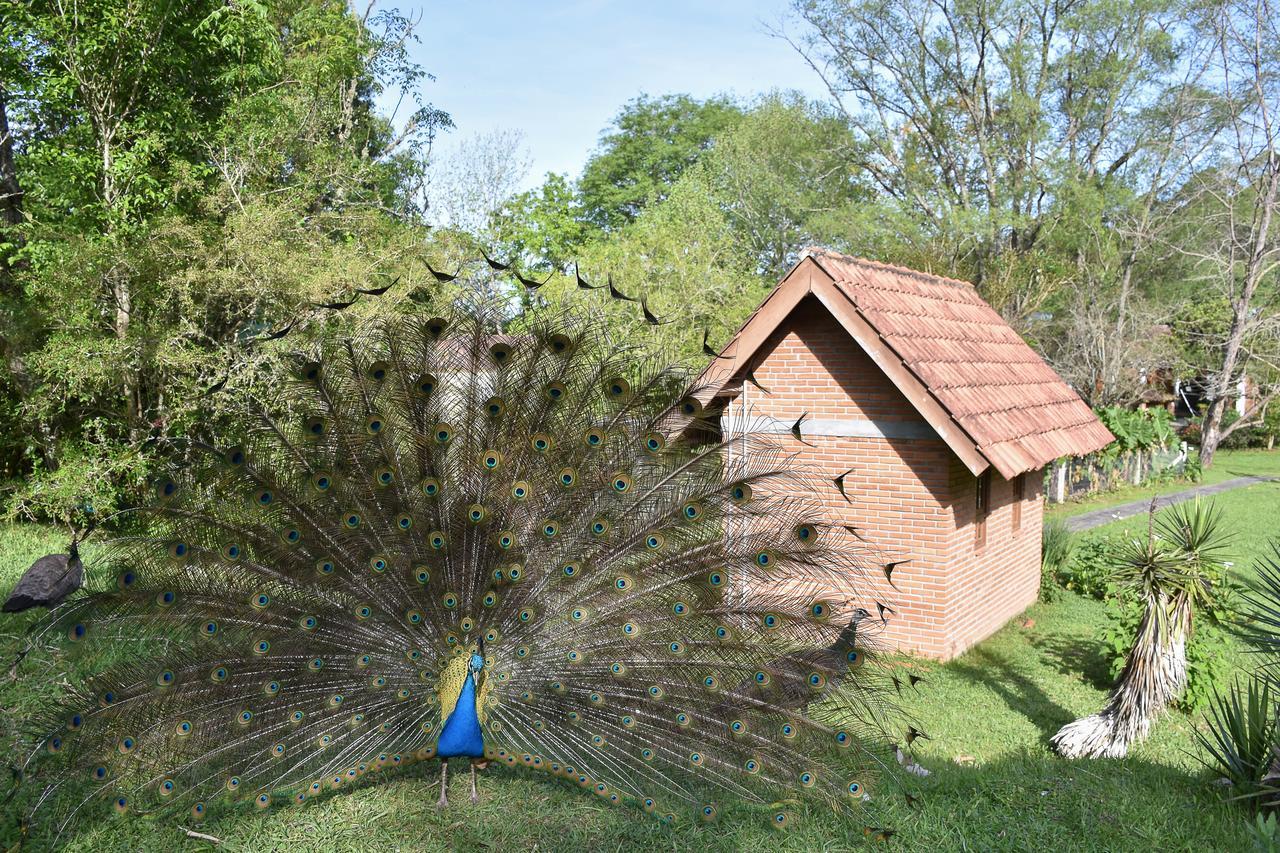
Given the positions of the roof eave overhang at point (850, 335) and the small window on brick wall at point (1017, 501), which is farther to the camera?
the small window on brick wall at point (1017, 501)

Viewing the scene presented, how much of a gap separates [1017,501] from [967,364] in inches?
108

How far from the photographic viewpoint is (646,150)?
45875 mm

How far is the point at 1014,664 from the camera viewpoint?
11211 mm

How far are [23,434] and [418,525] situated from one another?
1428 centimetres

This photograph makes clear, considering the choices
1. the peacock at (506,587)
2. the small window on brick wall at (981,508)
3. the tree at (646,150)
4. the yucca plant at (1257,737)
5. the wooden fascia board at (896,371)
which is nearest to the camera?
the peacock at (506,587)

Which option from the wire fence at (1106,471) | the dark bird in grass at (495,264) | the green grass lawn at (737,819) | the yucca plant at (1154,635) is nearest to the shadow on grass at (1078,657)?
the yucca plant at (1154,635)

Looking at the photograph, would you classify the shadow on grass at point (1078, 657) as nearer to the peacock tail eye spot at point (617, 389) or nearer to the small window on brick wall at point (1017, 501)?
the small window on brick wall at point (1017, 501)

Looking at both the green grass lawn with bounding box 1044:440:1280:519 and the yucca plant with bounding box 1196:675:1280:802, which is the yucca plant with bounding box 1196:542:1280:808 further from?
the green grass lawn with bounding box 1044:440:1280:519

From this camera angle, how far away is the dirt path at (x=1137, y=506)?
21734 mm

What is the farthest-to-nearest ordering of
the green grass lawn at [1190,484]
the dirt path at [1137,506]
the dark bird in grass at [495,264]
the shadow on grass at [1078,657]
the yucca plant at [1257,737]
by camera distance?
the green grass lawn at [1190,484] < the dirt path at [1137,506] < the shadow on grass at [1078,657] < the yucca plant at [1257,737] < the dark bird in grass at [495,264]

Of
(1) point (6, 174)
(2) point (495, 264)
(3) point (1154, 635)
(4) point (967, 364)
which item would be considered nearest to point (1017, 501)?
(4) point (967, 364)

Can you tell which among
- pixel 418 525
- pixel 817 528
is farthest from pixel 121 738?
pixel 817 528

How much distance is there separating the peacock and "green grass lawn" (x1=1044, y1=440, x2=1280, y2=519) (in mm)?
18284

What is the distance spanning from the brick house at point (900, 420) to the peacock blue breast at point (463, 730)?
5415mm
